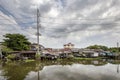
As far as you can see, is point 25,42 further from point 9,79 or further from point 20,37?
point 9,79

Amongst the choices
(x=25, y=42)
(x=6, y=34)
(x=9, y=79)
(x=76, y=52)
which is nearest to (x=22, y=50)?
(x=25, y=42)

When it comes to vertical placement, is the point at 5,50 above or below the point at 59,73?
above

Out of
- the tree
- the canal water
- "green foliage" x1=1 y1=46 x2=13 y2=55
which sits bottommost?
the canal water

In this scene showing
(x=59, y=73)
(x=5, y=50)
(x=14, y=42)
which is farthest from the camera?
(x=14, y=42)

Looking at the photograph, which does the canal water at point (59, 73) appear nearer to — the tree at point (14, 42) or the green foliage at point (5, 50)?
the green foliage at point (5, 50)

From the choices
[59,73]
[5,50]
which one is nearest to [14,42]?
[5,50]

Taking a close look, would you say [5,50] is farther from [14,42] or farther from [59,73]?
[59,73]

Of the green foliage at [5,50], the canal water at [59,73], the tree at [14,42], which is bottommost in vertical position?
the canal water at [59,73]

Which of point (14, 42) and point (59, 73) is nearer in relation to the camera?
point (59, 73)

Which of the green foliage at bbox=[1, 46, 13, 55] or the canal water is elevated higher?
the green foliage at bbox=[1, 46, 13, 55]

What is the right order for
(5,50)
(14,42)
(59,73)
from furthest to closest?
(14,42) < (5,50) < (59,73)

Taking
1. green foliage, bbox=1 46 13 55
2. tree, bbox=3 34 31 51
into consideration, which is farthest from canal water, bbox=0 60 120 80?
tree, bbox=3 34 31 51

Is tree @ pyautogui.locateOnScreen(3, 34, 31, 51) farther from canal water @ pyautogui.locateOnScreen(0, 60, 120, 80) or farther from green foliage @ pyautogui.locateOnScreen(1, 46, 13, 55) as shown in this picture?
canal water @ pyautogui.locateOnScreen(0, 60, 120, 80)

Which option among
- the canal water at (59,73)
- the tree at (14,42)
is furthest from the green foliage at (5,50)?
the canal water at (59,73)
